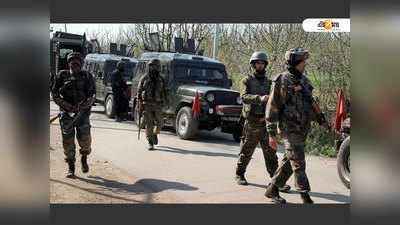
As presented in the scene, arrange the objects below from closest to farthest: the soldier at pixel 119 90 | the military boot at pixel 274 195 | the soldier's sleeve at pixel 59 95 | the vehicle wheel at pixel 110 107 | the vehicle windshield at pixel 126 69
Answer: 1. the military boot at pixel 274 195
2. the soldier's sleeve at pixel 59 95
3. the soldier at pixel 119 90
4. the vehicle wheel at pixel 110 107
5. the vehicle windshield at pixel 126 69

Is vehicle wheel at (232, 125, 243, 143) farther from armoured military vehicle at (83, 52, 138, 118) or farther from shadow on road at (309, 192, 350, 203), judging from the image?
armoured military vehicle at (83, 52, 138, 118)

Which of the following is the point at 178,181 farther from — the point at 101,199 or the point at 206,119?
the point at 206,119

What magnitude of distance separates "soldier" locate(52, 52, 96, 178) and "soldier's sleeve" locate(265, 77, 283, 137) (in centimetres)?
282

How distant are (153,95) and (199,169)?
253 centimetres

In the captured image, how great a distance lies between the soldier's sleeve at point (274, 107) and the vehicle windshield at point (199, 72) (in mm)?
6551

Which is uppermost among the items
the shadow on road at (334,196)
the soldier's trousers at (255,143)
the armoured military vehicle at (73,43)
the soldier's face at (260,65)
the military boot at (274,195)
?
the armoured military vehicle at (73,43)

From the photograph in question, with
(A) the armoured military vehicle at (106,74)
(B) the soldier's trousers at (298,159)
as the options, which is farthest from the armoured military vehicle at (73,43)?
(B) the soldier's trousers at (298,159)

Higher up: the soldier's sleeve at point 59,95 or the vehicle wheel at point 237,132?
the soldier's sleeve at point 59,95

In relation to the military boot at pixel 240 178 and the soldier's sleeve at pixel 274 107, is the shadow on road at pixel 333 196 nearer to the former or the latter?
the military boot at pixel 240 178

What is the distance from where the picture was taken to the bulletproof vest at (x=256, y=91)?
6070 mm

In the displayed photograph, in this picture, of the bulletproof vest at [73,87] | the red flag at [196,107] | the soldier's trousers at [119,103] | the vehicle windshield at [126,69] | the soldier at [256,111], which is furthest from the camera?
the vehicle windshield at [126,69]

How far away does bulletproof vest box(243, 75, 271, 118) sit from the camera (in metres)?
6.07

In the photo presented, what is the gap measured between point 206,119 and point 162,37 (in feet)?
36.4

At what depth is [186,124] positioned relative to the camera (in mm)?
10391
